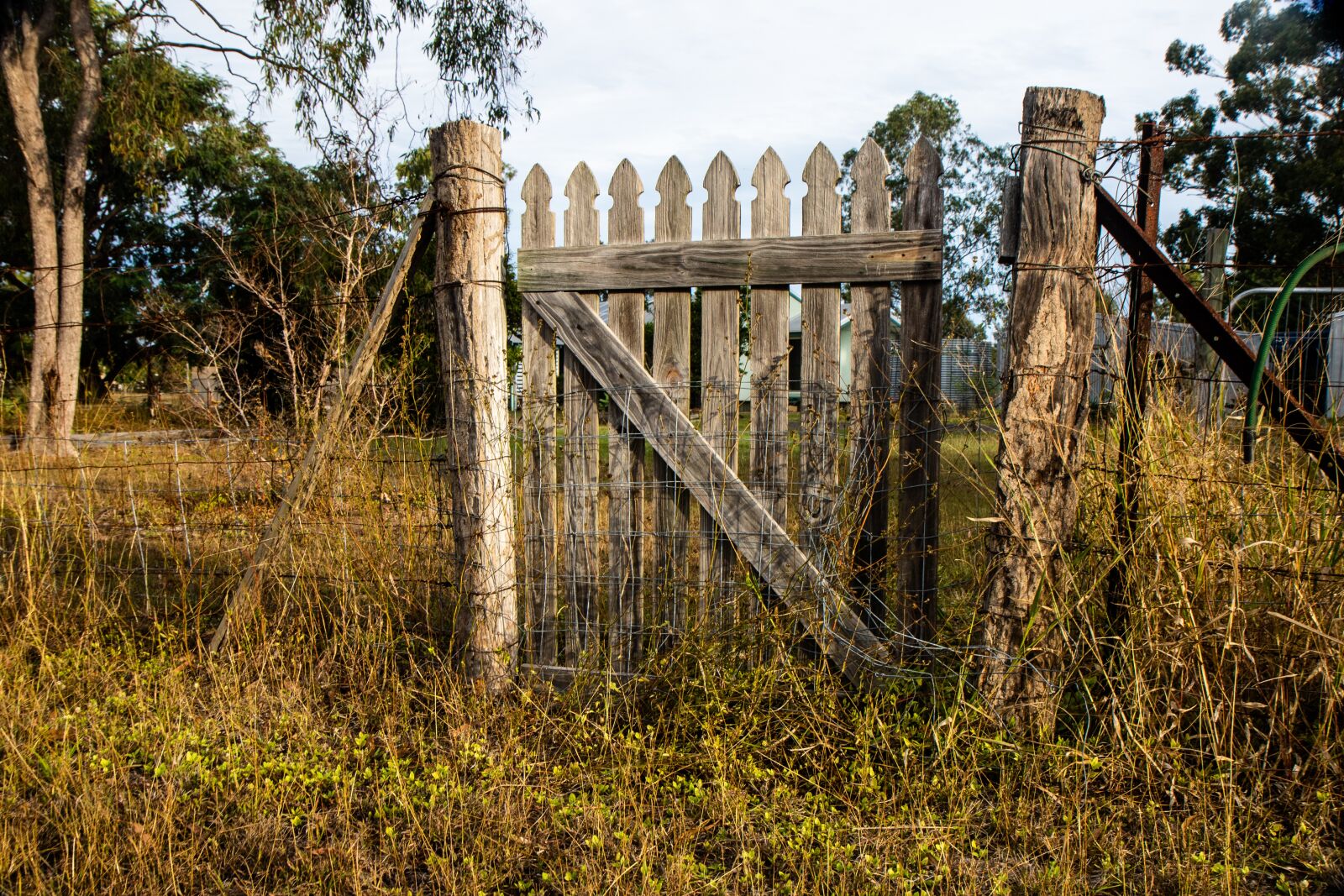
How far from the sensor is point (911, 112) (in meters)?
33.2

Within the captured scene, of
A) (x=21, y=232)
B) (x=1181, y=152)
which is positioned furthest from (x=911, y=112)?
(x=21, y=232)

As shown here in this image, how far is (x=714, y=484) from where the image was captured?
11.7ft

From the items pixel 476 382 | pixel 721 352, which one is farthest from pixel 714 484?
pixel 476 382

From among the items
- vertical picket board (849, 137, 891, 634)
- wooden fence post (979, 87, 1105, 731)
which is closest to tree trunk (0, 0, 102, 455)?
vertical picket board (849, 137, 891, 634)

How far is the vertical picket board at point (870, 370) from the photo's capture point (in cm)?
337

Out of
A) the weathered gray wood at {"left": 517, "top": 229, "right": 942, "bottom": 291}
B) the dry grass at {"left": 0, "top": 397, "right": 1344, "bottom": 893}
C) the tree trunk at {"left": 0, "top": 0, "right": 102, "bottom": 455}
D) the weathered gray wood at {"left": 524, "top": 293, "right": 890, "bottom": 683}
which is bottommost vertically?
the dry grass at {"left": 0, "top": 397, "right": 1344, "bottom": 893}

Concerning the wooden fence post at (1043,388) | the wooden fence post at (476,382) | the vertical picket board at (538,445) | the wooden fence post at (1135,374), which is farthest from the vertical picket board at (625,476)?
the wooden fence post at (1135,374)

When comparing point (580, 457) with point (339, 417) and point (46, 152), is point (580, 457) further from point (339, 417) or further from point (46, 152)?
point (46, 152)

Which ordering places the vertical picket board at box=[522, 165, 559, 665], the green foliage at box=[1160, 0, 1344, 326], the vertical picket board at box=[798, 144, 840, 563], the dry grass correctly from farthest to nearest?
the green foliage at box=[1160, 0, 1344, 326] < the vertical picket board at box=[522, 165, 559, 665] < the vertical picket board at box=[798, 144, 840, 563] < the dry grass

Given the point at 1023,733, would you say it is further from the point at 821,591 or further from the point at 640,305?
the point at 640,305

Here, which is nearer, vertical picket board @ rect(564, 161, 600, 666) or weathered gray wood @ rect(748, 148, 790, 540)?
weathered gray wood @ rect(748, 148, 790, 540)

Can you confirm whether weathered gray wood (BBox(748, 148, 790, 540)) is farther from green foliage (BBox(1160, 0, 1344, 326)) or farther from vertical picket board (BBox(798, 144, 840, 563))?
green foliage (BBox(1160, 0, 1344, 326))

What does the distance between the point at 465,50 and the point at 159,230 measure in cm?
1902

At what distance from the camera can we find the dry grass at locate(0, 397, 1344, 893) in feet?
8.55
